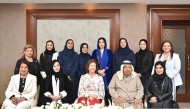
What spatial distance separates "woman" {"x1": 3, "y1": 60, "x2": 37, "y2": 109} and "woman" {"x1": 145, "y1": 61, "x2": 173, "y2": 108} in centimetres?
211

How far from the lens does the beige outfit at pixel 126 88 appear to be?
494cm

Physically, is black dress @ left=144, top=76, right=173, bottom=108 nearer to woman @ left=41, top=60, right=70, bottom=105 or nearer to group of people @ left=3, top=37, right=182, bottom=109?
group of people @ left=3, top=37, right=182, bottom=109

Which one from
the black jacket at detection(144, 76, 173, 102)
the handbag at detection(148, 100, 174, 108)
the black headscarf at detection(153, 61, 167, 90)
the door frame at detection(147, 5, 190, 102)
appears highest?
the door frame at detection(147, 5, 190, 102)

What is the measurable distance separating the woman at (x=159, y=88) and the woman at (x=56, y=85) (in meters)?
1.51

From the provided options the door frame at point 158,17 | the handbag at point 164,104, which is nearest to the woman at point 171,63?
the handbag at point 164,104

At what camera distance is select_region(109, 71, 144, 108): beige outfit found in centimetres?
494

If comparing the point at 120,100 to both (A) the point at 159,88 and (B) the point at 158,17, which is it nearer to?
(A) the point at 159,88

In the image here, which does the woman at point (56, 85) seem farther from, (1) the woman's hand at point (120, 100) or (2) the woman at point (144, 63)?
(2) the woman at point (144, 63)

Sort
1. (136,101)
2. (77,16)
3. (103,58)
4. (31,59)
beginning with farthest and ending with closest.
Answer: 1. (77,16)
2. (103,58)
3. (31,59)
4. (136,101)

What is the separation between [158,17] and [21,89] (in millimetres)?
3654

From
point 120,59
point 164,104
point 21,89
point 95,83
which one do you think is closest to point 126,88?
point 95,83

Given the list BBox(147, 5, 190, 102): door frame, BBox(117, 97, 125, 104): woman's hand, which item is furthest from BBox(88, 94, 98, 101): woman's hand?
BBox(147, 5, 190, 102): door frame

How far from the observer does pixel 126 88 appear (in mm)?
5020

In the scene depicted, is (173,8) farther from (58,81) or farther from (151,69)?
(58,81)
